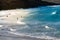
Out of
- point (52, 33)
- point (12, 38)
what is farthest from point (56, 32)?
point (12, 38)

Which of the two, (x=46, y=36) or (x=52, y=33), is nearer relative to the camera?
(x=46, y=36)

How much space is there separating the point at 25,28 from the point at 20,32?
0.36 meters

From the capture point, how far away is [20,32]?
4000 mm

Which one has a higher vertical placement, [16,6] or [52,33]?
[16,6]

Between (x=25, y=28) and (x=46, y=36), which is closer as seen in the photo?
(x=46, y=36)

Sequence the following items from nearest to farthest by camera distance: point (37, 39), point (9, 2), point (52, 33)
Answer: point (37, 39) < point (52, 33) < point (9, 2)

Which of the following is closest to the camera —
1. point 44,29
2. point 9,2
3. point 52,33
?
point 52,33

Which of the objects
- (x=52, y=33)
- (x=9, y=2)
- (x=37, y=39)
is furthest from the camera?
(x=9, y=2)

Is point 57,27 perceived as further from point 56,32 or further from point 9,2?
point 9,2

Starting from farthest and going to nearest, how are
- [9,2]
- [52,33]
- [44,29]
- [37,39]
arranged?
[9,2] < [44,29] < [52,33] < [37,39]

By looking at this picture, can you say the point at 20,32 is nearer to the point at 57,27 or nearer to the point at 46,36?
the point at 46,36

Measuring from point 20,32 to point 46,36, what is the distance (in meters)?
0.69

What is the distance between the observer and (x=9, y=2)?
28.9 feet

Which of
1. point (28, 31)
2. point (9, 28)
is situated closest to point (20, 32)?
point (28, 31)
